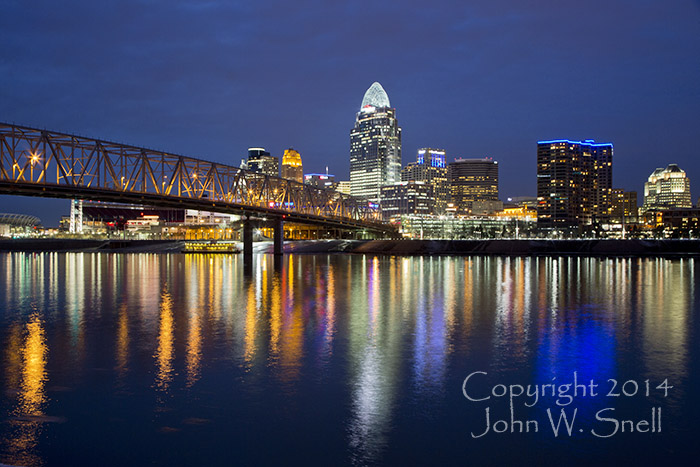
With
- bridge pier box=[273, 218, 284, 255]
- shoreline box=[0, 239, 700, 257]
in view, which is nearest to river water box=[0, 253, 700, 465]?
bridge pier box=[273, 218, 284, 255]

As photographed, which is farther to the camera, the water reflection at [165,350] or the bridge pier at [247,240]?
the bridge pier at [247,240]

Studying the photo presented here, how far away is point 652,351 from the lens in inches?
734

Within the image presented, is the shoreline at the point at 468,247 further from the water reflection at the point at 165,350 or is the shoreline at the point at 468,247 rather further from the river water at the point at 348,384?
the water reflection at the point at 165,350

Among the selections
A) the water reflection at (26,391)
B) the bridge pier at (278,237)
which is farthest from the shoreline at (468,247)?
the water reflection at (26,391)

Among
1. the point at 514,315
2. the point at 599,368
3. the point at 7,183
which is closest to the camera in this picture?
the point at 599,368

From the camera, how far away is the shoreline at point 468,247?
370 ft

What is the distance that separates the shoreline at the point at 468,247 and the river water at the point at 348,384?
89223 mm

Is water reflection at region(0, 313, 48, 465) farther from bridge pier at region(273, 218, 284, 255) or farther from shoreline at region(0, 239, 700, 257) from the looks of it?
A: shoreline at region(0, 239, 700, 257)

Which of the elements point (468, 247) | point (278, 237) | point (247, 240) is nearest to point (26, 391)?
→ point (247, 240)

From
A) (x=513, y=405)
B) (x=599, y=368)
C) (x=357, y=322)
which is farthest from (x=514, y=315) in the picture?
(x=513, y=405)

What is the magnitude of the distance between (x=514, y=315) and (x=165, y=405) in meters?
18.1

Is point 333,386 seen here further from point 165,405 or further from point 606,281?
point 606,281

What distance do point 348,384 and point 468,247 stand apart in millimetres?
111803

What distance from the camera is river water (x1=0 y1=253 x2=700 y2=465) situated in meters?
10.7
